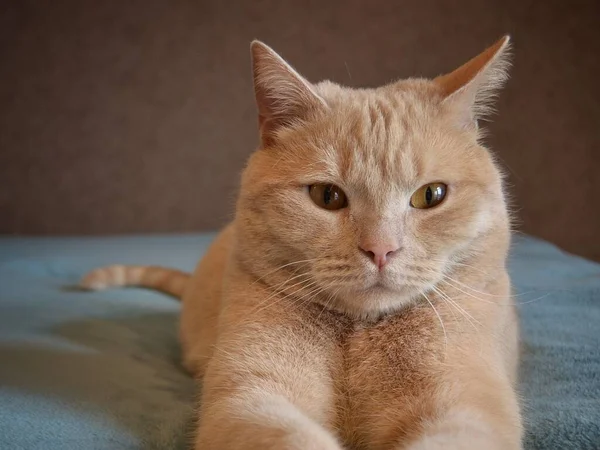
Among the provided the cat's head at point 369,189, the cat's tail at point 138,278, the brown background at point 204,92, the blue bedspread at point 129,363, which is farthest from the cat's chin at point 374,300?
the brown background at point 204,92

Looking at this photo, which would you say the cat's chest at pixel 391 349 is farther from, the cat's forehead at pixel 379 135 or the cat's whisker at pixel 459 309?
the cat's forehead at pixel 379 135

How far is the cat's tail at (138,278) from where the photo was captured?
2248mm

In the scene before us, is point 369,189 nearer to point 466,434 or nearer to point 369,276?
point 369,276

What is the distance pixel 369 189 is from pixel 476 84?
35cm

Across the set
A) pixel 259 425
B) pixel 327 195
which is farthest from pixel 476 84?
pixel 259 425

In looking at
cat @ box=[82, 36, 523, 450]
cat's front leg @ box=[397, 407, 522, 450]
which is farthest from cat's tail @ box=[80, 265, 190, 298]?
cat's front leg @ box=[397, 407, 522, 450]

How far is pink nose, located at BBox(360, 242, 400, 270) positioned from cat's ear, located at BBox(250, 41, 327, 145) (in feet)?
1.21

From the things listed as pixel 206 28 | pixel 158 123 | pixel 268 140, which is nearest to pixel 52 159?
pixel 158 123

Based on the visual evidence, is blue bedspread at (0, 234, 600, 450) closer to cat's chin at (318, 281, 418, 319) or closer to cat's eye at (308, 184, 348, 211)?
cat's chin at (318, 281, 418, 319)

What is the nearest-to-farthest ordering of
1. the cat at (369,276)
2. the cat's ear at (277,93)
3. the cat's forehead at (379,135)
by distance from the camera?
the cat at (369,276)
the cat's forehead at (379,135)
the cat's ear at (277,93)

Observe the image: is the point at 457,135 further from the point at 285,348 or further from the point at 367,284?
the point at 285,348

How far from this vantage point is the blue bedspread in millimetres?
1053

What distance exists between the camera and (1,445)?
38.7 inches

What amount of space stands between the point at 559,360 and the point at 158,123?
3.82 m
